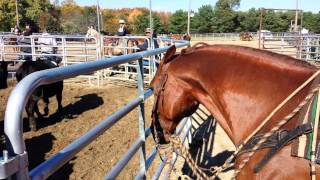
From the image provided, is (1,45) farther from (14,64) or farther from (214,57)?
(214,57)

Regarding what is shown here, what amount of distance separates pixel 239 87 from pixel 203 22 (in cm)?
8528

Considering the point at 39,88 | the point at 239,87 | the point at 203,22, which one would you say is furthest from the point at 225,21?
the point at 239,87

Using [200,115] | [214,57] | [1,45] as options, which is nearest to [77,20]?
[1,45]

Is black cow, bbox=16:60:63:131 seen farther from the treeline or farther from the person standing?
the treeline

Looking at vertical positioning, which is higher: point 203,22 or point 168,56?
point 203,22

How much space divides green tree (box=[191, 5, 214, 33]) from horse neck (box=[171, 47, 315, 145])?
8342cm

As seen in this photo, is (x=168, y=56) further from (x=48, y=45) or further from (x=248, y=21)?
(x=248, y=21)

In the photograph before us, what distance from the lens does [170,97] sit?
2.67 meters

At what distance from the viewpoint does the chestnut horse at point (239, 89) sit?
210 cm

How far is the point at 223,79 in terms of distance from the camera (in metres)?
2.42

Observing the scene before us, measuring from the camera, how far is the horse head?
2.63 metres

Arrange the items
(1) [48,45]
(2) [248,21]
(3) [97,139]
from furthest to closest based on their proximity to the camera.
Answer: (2) [248,21], (1) [48,45], (3) [97,139]

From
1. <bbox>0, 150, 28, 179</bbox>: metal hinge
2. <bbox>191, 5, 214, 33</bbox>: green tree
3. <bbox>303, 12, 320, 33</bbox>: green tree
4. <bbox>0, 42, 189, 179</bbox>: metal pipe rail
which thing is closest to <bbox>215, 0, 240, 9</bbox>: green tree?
<bbox>191, 5, 214, 33</bbox>: green tree

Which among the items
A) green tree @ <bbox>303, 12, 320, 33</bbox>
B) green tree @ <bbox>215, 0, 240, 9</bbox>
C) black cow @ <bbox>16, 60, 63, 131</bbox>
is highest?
green tree @ <bbox>215, 0, 240, 9</bbox>
